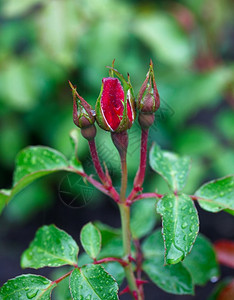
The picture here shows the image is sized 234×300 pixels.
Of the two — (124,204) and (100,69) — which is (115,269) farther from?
(100,69)

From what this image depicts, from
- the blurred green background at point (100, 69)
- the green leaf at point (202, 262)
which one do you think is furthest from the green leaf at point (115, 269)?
the blurred green background at point (100, 69)

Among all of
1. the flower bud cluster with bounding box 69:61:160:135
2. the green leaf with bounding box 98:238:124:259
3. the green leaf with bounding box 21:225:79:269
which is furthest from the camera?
the green leaf with bounding box 98:238:124:259

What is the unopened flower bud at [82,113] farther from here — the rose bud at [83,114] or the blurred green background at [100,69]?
the blurred green background at [100,69]

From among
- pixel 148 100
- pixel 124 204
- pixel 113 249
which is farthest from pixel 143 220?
pixel 148 100

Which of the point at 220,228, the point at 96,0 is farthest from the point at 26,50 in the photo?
the point at 220,228

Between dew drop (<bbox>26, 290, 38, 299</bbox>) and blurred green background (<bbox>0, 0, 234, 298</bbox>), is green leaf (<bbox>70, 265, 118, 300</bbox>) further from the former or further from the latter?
blurred green background (<bbox>0, 0, 234, 298</bbox>)

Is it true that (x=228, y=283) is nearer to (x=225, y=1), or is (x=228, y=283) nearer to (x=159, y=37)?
(x=159, y=37)

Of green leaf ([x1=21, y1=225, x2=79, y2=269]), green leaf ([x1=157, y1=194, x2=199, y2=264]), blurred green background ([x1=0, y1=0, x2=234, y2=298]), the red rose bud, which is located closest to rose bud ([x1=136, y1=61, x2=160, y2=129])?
the red rose bud
